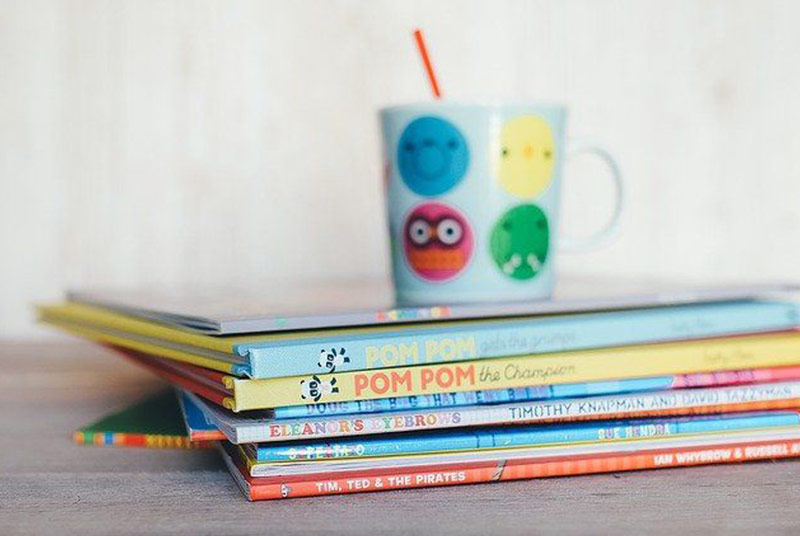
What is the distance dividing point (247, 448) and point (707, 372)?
269 mm

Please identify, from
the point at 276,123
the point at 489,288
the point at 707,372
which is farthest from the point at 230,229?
the point at 707,372

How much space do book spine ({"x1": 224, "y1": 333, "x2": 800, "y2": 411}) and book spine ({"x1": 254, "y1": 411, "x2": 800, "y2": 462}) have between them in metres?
0.02

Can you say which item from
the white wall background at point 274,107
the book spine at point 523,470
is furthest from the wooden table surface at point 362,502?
the white wall background at point 274,107

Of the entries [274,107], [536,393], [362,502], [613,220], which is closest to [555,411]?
[536,393]

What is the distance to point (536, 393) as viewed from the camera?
57 centimetres

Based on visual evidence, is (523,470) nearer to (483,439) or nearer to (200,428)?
(483,439)

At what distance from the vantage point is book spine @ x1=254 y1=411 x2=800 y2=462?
1.71 feet

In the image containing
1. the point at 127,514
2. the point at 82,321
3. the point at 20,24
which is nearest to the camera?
the point at 127,514

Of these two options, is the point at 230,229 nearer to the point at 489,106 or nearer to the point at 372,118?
the point at 372,118

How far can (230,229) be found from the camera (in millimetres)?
1102

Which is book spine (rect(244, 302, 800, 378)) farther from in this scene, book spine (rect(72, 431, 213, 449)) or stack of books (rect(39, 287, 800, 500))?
book spine (rect(72, 431, 213, 449))

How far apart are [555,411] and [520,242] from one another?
0.14m

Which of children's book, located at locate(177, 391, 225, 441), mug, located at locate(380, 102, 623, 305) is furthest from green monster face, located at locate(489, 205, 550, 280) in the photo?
children's book, located at locate(177, 391, 225, 441)

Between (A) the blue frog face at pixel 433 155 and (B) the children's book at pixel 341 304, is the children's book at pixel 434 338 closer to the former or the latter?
(B) the children's book at pixel 341 304
